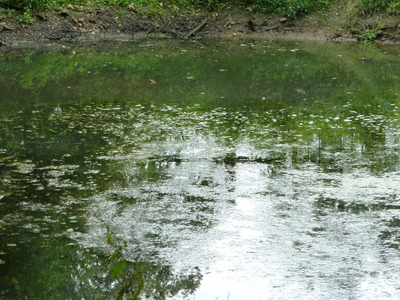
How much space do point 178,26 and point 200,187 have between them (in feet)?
43.0

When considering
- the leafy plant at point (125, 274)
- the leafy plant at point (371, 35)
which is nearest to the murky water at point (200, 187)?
the leafy plant at point (125, 274)

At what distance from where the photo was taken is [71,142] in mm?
6160

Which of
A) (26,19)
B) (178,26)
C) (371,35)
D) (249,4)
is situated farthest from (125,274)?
(249,4)

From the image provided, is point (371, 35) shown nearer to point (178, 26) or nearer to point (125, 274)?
point (178, 26)

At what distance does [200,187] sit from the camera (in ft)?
15.9

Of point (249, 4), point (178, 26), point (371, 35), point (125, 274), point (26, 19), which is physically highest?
point (249, 4)

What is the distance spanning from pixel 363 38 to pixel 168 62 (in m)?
6.91

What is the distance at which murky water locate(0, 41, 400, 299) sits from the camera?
334 centimetres

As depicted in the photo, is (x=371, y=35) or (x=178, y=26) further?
(x=178, y=26)

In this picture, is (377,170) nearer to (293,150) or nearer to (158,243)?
(293,150)

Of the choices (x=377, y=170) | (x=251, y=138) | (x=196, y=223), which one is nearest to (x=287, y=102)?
(x=251, y=138)

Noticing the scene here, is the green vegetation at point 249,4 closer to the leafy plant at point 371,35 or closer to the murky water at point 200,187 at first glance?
the leafy plant at point 371,35

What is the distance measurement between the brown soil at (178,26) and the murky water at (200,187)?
600cm

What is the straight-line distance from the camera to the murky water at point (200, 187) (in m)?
3.34
